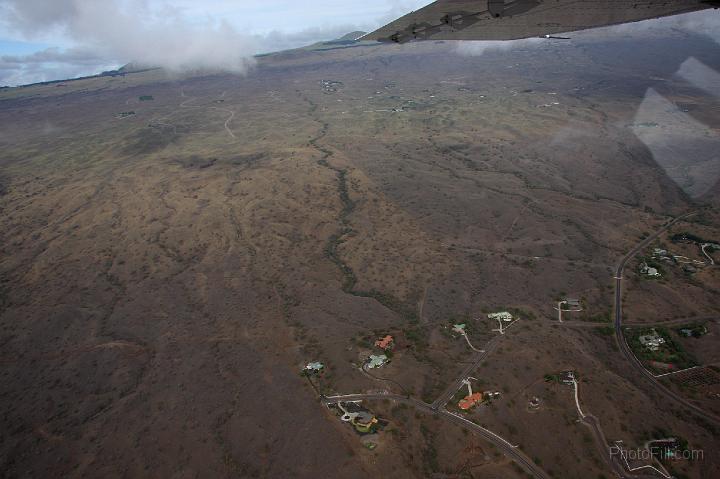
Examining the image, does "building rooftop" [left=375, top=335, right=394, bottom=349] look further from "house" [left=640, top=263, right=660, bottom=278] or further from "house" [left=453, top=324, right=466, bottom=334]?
"house" [left=640, top=263, right=660, bottom=278]

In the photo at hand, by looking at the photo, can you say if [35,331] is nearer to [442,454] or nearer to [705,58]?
[442,454]

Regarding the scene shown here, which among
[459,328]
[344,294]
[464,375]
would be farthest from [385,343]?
[344,294]

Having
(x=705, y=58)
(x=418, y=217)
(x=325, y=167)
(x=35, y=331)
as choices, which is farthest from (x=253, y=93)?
(x=705, y=58)

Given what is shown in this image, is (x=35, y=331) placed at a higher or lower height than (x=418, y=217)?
higher

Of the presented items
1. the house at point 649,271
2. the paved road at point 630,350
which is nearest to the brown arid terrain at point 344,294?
the paved road at point 630,350

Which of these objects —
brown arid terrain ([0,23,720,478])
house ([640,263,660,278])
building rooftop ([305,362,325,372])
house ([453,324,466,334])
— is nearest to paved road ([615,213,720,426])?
brown arid terrain ([0,23,720,478])

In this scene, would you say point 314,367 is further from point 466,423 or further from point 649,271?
point 649,271

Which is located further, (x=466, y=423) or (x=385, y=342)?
(x=385, y=342)
